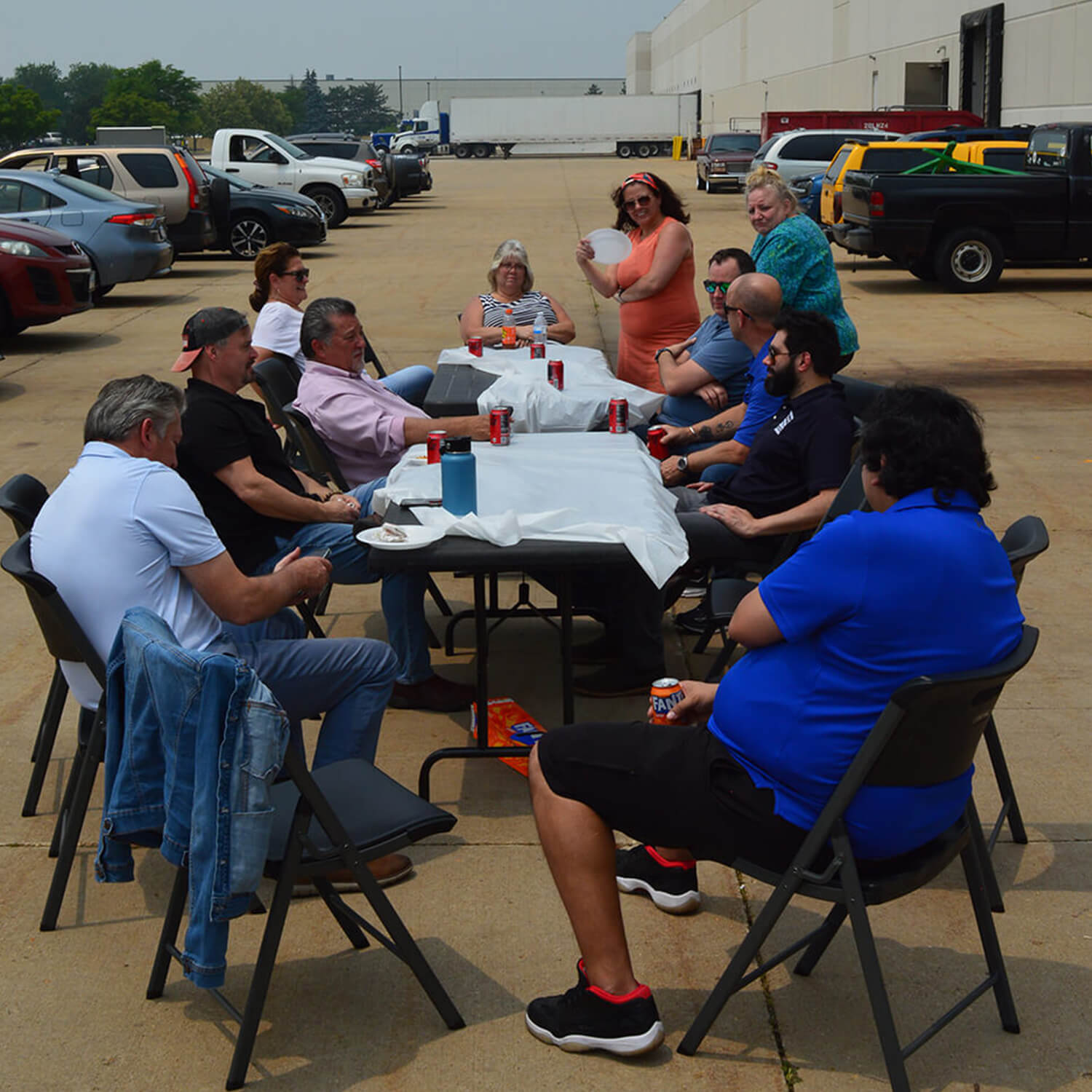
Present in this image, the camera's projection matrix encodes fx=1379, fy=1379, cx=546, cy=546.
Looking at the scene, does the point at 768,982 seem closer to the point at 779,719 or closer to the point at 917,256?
the point at 779,719

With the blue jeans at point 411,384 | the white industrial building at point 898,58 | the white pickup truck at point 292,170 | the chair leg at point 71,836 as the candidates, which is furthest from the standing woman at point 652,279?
the white industrial building at point 898,58

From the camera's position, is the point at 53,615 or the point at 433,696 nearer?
the point at 53,615

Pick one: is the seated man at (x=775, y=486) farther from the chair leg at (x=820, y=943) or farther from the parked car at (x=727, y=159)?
the parked car at (x=727, y=159)

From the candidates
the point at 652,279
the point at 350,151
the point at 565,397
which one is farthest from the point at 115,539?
the point at 350,151

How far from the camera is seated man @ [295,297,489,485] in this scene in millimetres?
5703

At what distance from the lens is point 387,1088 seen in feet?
9.96

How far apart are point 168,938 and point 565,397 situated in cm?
353

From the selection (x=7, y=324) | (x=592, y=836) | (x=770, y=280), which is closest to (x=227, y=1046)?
(x=592, y=836)

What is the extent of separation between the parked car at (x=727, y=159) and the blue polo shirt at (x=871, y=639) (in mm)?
33687

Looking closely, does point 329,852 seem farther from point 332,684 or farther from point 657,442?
point 657,442

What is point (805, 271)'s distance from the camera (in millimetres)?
6504

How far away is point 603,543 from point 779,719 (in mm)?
1359

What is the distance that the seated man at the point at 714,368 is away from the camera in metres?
6.26

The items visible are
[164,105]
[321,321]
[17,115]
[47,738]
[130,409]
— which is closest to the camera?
[130,409]
